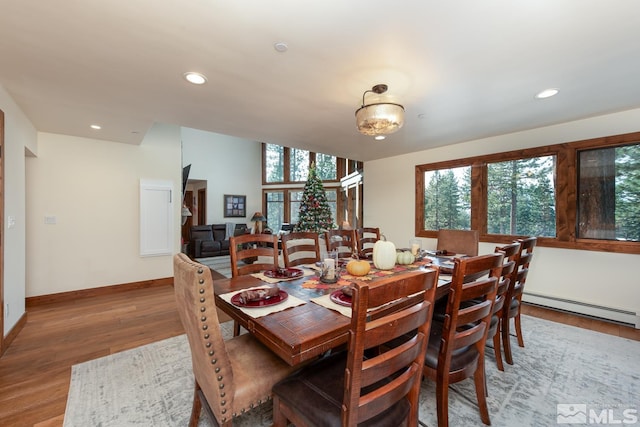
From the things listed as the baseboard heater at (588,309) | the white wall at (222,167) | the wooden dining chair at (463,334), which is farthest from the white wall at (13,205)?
the white wall at (222,167)

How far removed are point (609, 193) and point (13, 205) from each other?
20.9 feet

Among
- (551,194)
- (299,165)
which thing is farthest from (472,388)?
(299,165)

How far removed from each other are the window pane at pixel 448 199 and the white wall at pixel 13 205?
523 cm

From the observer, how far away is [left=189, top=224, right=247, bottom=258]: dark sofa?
731cm

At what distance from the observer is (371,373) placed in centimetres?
89

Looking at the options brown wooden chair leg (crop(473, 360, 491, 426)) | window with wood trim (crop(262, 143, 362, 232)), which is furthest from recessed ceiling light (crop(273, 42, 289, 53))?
window with wood trim (crop(262, 143, 362, 232))

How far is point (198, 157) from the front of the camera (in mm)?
9031

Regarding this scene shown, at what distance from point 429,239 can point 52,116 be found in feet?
17.8

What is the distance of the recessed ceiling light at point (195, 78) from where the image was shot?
2.03 m

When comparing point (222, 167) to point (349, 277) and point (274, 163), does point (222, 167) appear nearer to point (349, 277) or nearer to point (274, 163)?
point (274, 163)

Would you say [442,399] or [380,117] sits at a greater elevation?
[380,117]

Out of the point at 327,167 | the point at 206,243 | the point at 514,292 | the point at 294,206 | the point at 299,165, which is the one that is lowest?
the point at 206,243

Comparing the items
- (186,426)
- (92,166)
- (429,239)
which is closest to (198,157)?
(92,166)

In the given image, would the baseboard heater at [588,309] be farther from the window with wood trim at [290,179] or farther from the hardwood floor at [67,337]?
the window with wood trim at [290,179]
